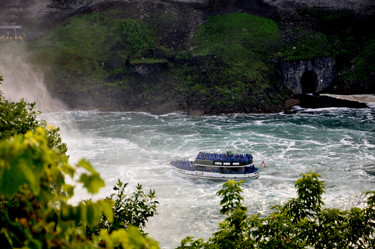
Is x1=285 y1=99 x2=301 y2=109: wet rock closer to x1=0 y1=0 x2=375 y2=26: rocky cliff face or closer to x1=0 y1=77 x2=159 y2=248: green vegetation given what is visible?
x1=0 y1=0 x2=375 y2=26: rocky cliff face

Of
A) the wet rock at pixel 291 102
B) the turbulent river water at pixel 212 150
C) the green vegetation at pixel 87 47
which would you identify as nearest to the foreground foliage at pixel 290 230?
the turbulent river water at pixel 212 150

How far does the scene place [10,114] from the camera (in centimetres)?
1283

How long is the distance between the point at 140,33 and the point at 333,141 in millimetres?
58518

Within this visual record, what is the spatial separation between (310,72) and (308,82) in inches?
124

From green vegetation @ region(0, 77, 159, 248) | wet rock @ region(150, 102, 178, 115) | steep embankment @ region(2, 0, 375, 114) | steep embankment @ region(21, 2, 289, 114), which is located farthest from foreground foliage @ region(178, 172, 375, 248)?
wet rock @ region(150, 102, 178, 115)

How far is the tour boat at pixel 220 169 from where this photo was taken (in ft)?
109

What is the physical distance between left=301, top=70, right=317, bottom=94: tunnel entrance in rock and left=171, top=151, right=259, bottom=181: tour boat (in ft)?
155

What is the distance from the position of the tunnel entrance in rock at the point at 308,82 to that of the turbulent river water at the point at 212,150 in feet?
46.2

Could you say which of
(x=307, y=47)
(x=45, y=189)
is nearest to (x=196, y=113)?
(x=307, y=47)

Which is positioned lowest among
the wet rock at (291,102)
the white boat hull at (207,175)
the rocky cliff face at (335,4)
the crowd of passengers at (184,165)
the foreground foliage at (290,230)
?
the white boat hull at (207,175)

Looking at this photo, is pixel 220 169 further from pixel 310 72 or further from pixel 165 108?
pixel 310 72

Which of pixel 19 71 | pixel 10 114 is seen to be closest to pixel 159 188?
pixel 10 114

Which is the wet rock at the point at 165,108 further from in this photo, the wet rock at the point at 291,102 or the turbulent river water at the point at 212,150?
the wet rock at the point at 291,102

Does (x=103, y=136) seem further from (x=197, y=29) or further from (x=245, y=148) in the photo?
(x=197, y=29)
